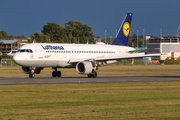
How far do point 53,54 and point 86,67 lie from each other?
4691 mm

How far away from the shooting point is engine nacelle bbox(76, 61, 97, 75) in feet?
134

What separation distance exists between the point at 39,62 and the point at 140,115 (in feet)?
93.2

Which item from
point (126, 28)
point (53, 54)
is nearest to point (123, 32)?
point (126, 28)

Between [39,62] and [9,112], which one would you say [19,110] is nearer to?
[9,112]

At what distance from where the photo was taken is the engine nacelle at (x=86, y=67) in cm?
4097

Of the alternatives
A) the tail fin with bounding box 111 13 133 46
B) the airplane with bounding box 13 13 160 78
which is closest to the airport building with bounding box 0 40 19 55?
the tail fin with bounding box 111 13 133 46

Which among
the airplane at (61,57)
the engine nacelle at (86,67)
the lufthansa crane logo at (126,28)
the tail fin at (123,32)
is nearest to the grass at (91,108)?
the airplane at (61,57)

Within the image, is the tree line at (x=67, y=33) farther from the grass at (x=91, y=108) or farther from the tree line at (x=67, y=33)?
the grass at (x=91, y=108)

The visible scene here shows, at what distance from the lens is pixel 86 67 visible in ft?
134

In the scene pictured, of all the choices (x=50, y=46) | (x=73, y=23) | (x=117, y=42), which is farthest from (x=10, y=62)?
(x=73, y=23)

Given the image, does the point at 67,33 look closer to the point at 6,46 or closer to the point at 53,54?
the point at 6,46

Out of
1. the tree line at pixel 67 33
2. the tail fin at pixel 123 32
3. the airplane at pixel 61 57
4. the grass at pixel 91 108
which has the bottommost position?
the grass at pixel 91 108

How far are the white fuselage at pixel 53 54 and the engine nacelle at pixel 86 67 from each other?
5.09 ft

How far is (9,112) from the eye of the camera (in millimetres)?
14781
